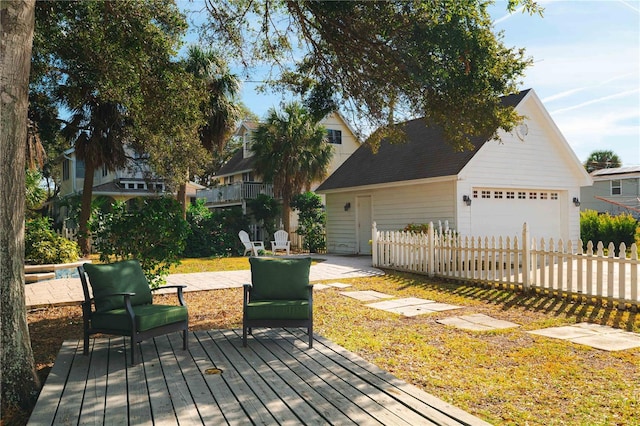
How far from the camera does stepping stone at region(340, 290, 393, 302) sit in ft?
32.0

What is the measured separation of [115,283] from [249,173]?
88.4 ft

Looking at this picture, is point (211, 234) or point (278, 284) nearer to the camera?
point (278, 284)

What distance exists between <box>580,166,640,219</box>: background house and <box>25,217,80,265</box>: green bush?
33374 mm

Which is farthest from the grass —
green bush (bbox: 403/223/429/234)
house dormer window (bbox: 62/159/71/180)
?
house dormer window (bbox: 62/159/71/180)

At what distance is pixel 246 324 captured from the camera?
5750 mm

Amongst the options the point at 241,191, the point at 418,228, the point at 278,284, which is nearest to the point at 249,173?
the point at 241,191

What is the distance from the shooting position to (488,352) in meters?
5.85

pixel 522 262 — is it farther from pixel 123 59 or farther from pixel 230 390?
pixel 123 59

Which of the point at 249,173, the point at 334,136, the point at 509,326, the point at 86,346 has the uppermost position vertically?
the point at 334,136

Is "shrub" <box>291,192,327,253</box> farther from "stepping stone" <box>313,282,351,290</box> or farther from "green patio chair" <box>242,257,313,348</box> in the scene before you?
"green patio chair" <box>242,257,313,348</box>

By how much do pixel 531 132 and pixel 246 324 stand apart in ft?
47.0

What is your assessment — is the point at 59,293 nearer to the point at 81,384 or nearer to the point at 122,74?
the point at 122,74

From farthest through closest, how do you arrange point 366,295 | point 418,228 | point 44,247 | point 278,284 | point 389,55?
point 418,228 < point 44,247 < point 366,295 < point 389,55 < point 278,284

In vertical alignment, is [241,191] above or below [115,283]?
above
